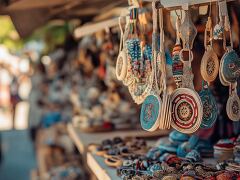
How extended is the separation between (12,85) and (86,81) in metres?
4.75

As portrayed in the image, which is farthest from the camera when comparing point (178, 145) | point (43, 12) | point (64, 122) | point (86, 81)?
point (64, 122)

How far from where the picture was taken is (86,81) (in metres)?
4.42

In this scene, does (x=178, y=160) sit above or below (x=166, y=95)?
below

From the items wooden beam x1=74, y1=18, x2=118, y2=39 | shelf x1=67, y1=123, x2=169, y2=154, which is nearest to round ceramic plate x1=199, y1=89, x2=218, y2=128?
wooden beam x1=74, y1=18, x2=118, y2=39

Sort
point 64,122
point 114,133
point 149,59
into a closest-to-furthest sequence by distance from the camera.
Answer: point 149,59, point 114,133, point 64,122

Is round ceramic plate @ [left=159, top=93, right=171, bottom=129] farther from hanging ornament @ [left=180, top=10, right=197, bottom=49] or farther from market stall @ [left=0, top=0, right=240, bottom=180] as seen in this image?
hanging ornament @ [left=180, top=10, right=197, bottom=49]

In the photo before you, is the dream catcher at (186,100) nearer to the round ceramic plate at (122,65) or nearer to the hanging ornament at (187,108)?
the hanging ornament at (187,108)

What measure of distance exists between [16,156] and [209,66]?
6007 mm

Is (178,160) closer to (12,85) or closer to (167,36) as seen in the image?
(167,36)

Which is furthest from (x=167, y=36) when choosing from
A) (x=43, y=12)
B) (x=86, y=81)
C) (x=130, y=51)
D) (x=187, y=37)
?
(x=86, y=81)

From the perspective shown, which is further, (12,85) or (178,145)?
(12,85)

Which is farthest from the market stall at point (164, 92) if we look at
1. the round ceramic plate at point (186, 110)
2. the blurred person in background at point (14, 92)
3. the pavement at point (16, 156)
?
the blurred person in background at point (14, 92)

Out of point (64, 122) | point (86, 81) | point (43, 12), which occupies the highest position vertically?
point (43, 12)

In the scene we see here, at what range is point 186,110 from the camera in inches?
56.7
